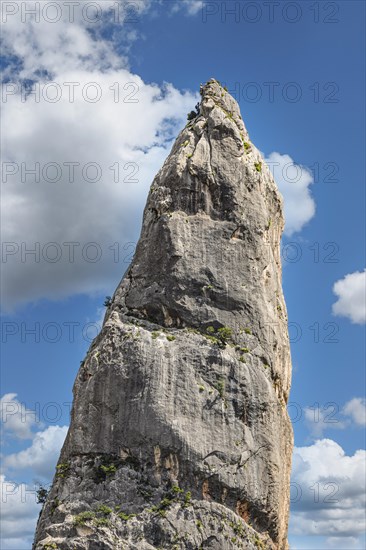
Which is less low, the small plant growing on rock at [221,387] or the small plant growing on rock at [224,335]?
the small plant growing on rock at [224,335]

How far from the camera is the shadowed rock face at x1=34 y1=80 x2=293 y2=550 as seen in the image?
135 feet

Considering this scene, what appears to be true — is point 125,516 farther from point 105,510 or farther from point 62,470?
point 62,470

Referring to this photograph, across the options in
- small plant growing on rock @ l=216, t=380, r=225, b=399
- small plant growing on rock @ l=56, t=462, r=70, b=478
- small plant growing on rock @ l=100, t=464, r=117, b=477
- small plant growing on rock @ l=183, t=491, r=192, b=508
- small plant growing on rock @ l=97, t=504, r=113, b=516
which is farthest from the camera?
small plant growing on rock @ l=216, t=380, r=225, b=399

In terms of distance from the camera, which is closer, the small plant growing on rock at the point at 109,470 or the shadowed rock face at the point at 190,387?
the shadowed rock face at the point at 190,387

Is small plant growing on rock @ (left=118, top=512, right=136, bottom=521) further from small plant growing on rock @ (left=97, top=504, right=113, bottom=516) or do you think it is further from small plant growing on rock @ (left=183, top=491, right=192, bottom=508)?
small plant growing on rock @ (left=183, top=491, right=192, bottom=508)

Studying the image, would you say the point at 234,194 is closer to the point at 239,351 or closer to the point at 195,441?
the point at 239,351

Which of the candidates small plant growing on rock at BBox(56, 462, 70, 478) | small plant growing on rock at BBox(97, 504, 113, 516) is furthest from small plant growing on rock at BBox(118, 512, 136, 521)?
small plant growing on rock at BBox(56, 462, 70, 478)

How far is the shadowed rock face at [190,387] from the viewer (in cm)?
4109

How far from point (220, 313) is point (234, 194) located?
26.6 ft

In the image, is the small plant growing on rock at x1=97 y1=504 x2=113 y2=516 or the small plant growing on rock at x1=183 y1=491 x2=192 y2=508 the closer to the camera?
the small plant growing on rock at x1=97 y1=504 x2=113 y2=516

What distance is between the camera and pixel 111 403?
44.0 meters

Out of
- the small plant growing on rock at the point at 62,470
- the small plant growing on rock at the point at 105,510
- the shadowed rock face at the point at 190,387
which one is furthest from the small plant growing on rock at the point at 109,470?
the small plant growing on rock at the point at 62,470

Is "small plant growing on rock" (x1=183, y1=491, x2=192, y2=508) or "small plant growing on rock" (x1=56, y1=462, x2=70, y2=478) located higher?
"small plant growing on rock" (x1=56, y1=462, x2=70, y2=478)

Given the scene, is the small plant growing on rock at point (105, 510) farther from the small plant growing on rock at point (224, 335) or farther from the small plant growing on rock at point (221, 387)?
the small plant growing on rock at point (224, 335)
